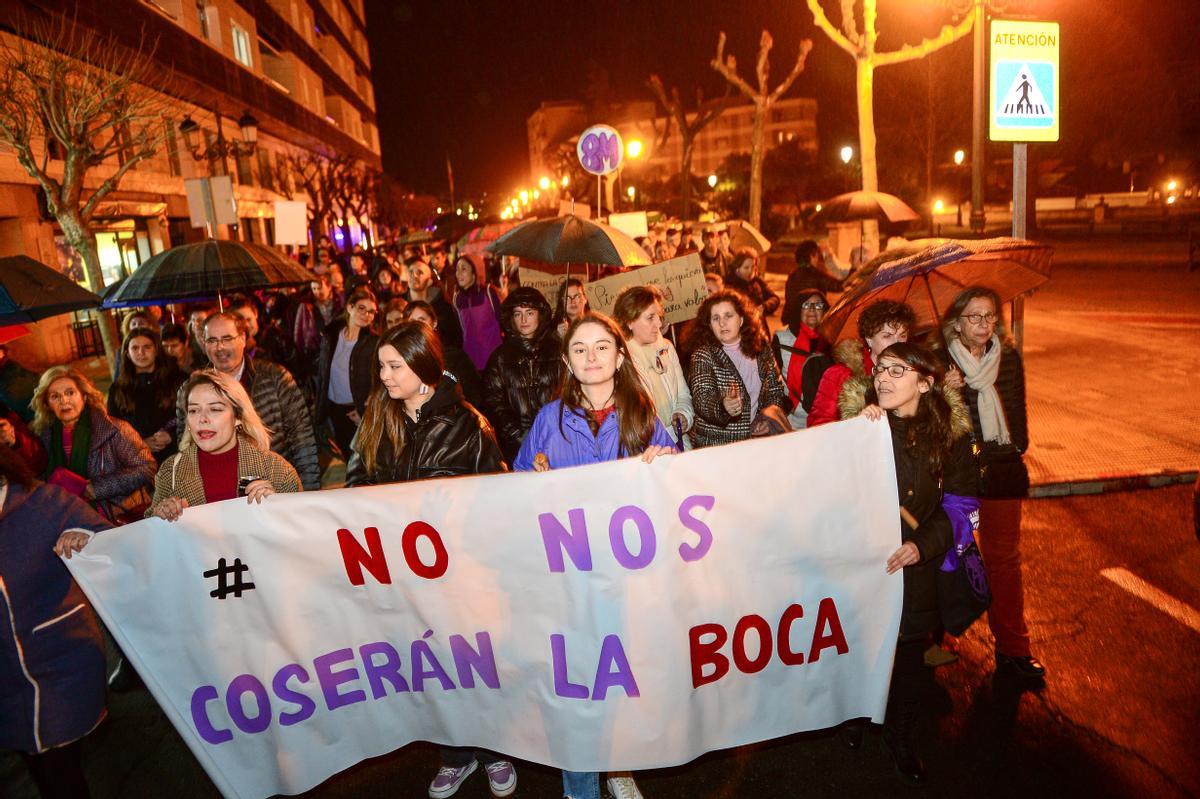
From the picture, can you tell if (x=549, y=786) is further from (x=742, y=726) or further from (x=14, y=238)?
(x=14, y=238)

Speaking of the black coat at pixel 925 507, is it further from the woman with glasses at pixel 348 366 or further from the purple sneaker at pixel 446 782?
the woman with glasses at pixel 348 366

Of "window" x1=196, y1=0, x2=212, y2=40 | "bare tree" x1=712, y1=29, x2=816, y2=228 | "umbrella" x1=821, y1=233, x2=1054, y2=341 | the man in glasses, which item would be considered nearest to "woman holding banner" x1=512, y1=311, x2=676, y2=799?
"umbrella" x1=821, y1=233, x2=1054, y2=341

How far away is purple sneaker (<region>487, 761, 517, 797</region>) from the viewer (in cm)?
341

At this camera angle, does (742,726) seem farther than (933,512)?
No

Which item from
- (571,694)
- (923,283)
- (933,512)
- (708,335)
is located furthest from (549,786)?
(923,283)

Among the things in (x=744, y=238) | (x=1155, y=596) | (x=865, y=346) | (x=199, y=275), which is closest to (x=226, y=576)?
(x=865, y=346)

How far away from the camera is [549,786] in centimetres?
346

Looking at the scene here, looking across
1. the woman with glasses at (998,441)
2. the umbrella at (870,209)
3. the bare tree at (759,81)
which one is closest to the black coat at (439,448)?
the woman with glasses at (998,441)

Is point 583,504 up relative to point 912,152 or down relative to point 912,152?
down

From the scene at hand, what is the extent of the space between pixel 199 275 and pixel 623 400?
15.5 ft

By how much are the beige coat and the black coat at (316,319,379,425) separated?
2.31 metres

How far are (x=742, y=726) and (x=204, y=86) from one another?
100 ft

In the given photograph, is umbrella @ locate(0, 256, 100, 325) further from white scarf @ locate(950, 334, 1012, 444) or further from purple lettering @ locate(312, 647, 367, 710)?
white scarf @ locate(950, 334, 1012, 444)

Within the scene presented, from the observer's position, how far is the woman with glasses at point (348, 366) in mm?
6188
